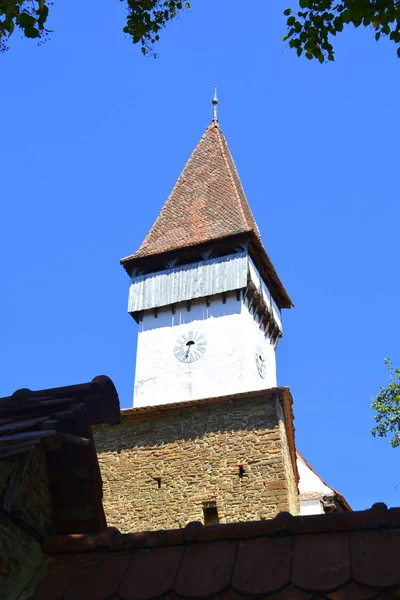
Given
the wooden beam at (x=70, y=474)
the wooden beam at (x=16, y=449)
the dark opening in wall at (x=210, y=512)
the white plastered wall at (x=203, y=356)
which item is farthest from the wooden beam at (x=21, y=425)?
the white plastered wall at (x=203, y=356)

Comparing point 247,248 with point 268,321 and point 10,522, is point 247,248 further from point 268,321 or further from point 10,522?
point 10,522

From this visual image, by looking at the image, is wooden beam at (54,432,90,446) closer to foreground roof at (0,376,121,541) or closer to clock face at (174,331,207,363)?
foreground roof at (0,376,121,541)

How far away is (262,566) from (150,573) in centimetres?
67

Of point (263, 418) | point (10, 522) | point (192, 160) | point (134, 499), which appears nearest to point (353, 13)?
point (10, 522)

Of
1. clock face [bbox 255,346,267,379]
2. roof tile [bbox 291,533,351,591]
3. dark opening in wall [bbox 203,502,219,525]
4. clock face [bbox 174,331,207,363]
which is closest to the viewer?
roof tile [bbox 291,533,351,591]

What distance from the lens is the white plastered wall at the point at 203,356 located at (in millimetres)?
18094

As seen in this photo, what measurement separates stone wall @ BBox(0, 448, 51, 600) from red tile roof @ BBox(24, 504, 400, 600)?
0.11 meters

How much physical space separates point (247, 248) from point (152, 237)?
3.62 m

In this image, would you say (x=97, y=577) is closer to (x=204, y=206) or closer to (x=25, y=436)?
(x=25, y=436)

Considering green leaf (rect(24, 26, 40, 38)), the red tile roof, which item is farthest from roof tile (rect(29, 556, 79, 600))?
green leaf (rect(24, 26, 40, 38))

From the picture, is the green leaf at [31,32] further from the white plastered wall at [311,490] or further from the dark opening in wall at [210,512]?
the white plastered wall at [311,490]

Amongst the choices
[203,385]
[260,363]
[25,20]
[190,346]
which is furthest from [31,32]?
[260,363]

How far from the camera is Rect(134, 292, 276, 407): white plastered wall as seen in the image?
18.1 metres

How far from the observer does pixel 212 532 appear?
4242mm
